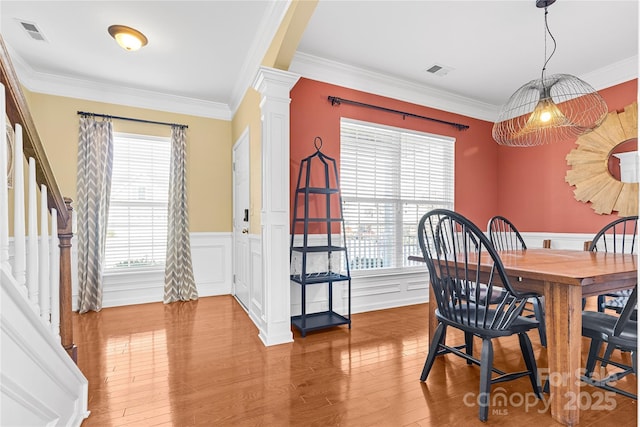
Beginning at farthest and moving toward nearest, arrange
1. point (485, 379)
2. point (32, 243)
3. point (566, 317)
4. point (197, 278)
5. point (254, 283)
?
point (197, 278)
point (254, 283)
point (485, 379)
point (566, 317)
point (32, 243)

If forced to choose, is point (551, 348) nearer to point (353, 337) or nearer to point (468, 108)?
point (353, 337)

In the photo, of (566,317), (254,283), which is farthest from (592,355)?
(254,283)

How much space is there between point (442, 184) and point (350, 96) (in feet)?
5.47

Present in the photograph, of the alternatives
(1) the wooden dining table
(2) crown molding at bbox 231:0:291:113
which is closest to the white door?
(2) crown molding at bbox 231:0:291:113

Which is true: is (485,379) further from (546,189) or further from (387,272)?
(546,189)

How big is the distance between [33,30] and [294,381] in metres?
3.47

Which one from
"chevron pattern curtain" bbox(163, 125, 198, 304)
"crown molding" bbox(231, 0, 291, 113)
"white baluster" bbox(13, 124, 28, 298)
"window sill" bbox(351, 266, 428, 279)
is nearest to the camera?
"white baluster" bbox(13, 124, 28, 298)

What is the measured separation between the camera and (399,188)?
3854mm

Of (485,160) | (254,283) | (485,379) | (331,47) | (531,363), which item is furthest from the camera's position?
(485,160)

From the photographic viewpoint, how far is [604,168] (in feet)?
11.3

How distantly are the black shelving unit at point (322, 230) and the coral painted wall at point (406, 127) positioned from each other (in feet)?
0.49

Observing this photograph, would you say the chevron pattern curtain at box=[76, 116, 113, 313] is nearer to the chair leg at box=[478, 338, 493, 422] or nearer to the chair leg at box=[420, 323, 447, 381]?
the chair leg at box=[420, 323, 447, 381]

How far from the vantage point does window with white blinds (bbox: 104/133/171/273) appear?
12.6 feet

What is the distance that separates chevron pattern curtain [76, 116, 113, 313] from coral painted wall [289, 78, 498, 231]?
225cm
